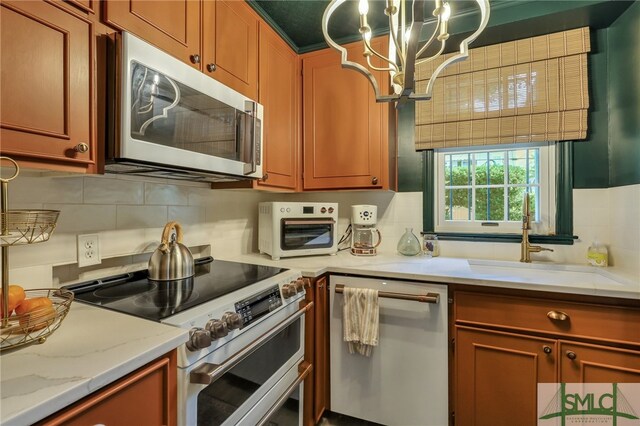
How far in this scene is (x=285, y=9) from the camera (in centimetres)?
174

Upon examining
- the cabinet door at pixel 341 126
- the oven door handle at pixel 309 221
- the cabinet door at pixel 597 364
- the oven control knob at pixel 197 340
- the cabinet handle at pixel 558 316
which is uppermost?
the cabinet door at pixel 341 126

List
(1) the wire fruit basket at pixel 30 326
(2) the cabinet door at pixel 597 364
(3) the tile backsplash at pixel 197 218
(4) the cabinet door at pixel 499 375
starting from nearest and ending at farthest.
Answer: (1) the wire fruit basket at pixel 30 326 → (3) the tile backsplash at pixel 197 218 → (2) the cabinet door at pixel 597 364 → (4) the cabinet door at pixel 499 375

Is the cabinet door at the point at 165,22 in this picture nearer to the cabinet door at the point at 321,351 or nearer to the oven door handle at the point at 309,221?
the oven door handle at the point at 309,221

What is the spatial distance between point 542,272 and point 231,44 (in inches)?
79.2

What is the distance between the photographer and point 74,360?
1.97 ft

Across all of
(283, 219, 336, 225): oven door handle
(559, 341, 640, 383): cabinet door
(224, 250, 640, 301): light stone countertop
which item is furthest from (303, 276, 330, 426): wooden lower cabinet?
(559, 341, 640, 383): cabinet door

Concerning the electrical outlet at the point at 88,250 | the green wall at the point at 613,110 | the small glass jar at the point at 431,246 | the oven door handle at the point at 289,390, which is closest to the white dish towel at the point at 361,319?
the oven door handle at the point at 289,390

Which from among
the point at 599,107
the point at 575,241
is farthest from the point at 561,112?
the point at 575,241

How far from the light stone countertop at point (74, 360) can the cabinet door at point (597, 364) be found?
149 centimetres

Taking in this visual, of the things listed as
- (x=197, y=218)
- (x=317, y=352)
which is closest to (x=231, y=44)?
(x=197, y=218)

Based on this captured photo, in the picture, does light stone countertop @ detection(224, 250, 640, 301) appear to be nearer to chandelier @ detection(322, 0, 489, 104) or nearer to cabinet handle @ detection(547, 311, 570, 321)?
cabinet handle @ detection(547, 311, 570, 321)

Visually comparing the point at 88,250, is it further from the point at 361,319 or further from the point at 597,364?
the point at 597,364

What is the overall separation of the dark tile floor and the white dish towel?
460 mm

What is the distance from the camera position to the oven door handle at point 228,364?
83cm
